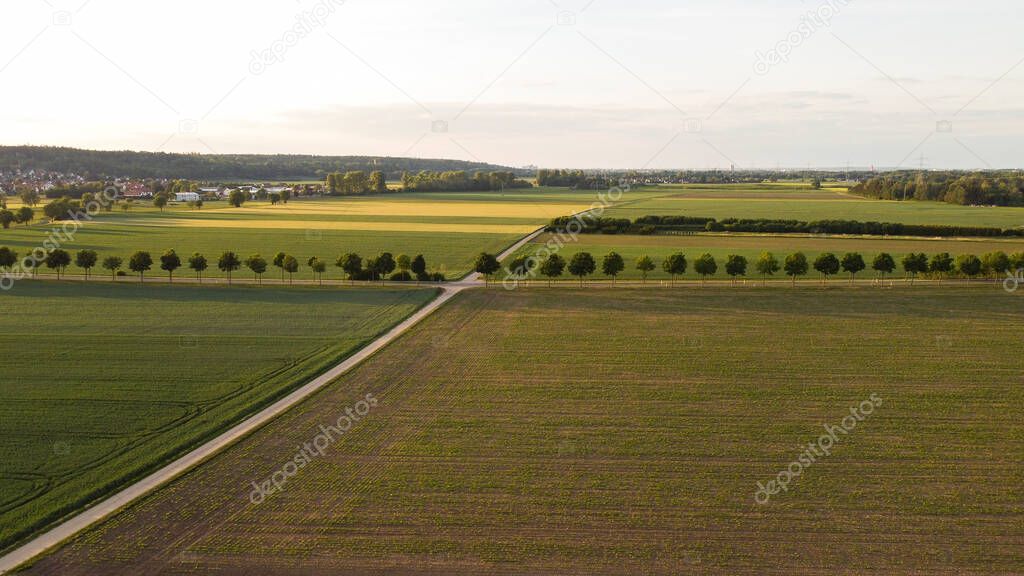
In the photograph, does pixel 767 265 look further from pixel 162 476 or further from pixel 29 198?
pixel 29 198

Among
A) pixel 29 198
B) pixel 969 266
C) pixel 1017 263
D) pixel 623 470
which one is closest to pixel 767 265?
pixel 969 266

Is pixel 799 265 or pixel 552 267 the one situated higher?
pixel 552 267

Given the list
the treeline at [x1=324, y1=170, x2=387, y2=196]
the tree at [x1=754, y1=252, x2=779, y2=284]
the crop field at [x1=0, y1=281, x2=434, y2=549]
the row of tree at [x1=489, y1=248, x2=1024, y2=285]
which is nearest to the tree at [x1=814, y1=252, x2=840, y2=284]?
the row of tree at [x1=489, y1=248, x2=1024, y2=285]

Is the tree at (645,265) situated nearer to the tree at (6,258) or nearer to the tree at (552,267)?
the tree at (552,267)

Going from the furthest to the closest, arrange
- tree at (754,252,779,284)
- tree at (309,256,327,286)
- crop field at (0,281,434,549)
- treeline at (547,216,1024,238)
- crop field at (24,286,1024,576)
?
treeline at (547,216,1024,238) < tree at (309,256,327,286) < tree at (754,252,779,284) < crop field at (0,281,434,549) < crop field at (24,286,1024,576)

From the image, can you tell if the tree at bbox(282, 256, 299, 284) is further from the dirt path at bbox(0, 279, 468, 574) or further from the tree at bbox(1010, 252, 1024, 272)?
the tree at bbox(1010, 252, 1024, 272)

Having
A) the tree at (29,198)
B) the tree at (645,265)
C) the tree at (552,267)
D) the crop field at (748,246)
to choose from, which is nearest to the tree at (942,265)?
the crop field at (748,246)

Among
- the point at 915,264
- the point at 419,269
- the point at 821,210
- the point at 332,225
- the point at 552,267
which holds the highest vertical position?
the point at 332,225
